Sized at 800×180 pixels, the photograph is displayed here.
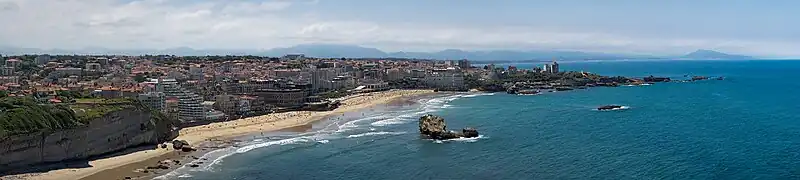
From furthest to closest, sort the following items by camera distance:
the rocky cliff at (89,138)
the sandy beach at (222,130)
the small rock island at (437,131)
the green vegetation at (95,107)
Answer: the small rock island at (437,131), the green vegetation at (95,107), the sandy beach at (222,130), the rocky cliff at (89,138)

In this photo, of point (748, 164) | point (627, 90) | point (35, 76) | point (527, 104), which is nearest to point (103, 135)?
point (748, 164)

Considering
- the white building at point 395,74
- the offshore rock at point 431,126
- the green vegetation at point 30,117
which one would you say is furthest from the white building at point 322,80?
the green vegetation at point 30,117

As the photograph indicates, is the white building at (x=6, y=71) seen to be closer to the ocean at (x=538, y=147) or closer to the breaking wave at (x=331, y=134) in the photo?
the ocean at (x=538, y=147)

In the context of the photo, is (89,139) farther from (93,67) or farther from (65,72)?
(93,67)

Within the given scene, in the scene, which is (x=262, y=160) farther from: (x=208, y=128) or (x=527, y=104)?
(x=527, y=104)

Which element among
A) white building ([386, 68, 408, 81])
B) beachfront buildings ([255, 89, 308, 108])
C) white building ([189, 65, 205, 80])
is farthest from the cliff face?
white building ([386, 68, 408, 81])

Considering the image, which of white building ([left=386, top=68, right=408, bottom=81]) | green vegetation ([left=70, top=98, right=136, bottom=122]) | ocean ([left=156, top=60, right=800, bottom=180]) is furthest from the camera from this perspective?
white building ([left=386, top=68, right=408, bottom=81])

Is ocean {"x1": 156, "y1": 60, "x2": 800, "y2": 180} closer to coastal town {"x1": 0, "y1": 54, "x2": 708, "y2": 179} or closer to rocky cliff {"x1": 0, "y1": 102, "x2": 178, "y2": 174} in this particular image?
coastal town {"x1": 0, "y1": 54, "x2": 708, "y2": 179}

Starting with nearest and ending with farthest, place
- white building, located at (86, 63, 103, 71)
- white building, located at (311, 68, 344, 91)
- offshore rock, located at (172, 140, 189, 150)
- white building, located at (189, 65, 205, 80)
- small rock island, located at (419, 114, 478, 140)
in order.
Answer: offshore rock, located at (172, 140, 189, 150) → small rock island, located at (419, 114, 478, 140) → white building, located at (189, 65, 205, 80) → white building, located at (311, 68, 344, 91) → white building, located at (86, 63, 103, 71)
